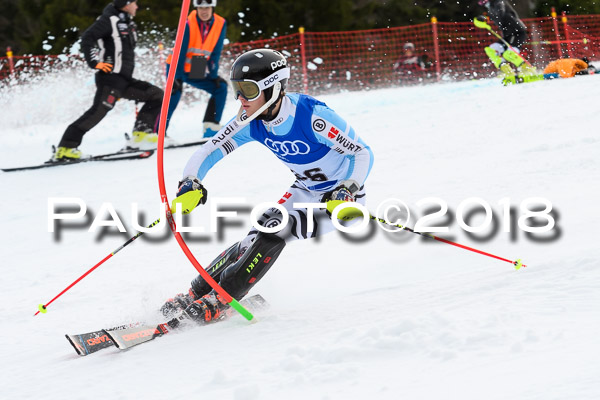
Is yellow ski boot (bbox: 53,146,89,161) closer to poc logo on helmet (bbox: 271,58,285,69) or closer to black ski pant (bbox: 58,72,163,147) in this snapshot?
black ski pant (bbox: 58,72,163,147)

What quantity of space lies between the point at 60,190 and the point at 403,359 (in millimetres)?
5725

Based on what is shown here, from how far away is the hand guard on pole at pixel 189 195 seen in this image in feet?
11.8

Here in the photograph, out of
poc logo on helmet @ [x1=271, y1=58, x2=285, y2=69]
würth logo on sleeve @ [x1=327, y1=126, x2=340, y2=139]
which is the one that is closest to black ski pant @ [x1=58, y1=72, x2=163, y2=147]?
poc logo on helmet @ [x1=271, y1=58, x2=285, y2=69]

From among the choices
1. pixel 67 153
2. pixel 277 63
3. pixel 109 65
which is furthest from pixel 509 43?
pixel 277 63

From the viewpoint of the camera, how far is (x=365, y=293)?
3770 millimetres

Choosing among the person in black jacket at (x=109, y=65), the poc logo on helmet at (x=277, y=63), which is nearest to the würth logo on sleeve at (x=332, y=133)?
the poc logo on helmet at (x=277, y=63)

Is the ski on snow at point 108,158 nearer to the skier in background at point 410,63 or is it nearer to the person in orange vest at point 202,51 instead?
the person in orange vest at point 202,51

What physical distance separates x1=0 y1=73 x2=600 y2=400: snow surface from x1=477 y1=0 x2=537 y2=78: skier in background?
2.76 m

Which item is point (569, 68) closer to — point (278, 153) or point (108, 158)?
point (108, 158)

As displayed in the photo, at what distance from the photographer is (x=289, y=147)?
3.81 m

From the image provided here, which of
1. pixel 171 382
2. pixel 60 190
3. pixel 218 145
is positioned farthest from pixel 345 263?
pixel 60 190

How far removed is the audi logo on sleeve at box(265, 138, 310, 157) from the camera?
12.4ft

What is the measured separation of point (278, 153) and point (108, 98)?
5.01 meters

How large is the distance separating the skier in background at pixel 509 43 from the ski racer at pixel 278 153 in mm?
8630
